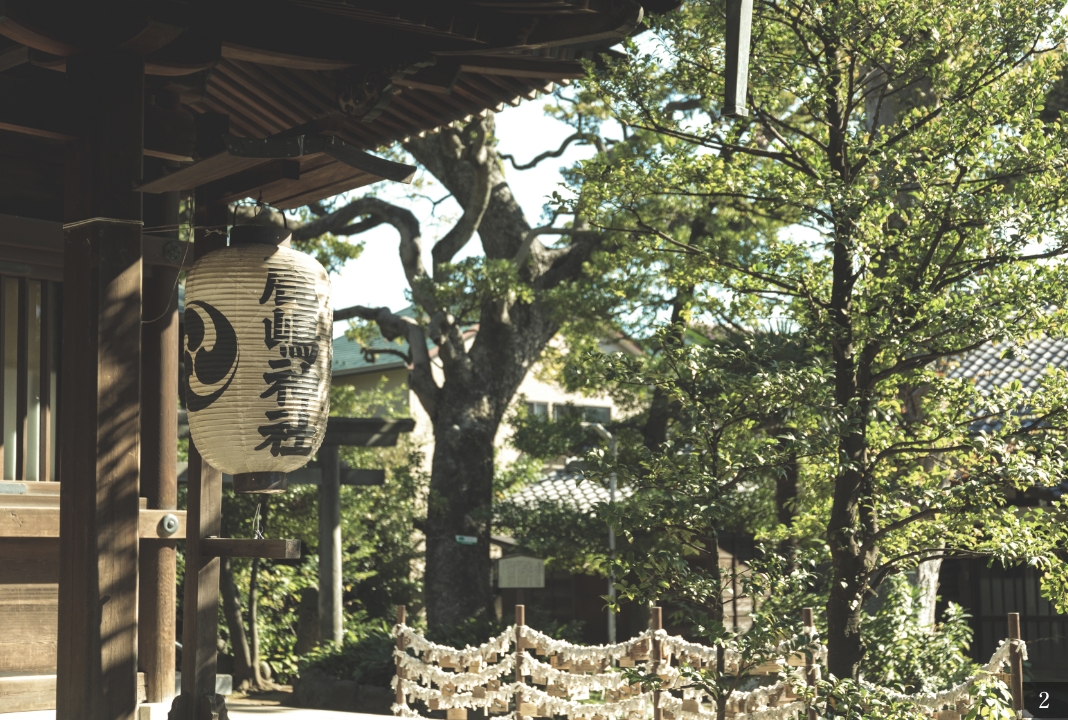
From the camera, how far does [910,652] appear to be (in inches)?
406

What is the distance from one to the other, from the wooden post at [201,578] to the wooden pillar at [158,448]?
1.04m

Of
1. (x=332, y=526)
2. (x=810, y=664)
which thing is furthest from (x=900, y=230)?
(x=332, y=526)

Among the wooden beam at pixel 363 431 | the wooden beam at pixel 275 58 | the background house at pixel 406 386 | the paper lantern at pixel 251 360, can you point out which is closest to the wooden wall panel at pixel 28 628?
the paper lantern at pixel 251 360

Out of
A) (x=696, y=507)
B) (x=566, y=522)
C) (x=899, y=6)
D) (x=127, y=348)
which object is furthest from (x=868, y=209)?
(x=566, y=522)

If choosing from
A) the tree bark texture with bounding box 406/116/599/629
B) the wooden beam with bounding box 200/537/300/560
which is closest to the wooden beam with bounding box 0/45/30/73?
the wooden beam with bounding box 200/537/300/560

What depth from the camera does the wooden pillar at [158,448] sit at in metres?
5.88

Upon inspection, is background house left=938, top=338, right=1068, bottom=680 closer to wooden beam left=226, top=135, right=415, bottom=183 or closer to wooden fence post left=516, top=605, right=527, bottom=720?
wooden fence post left=516, top=605, right=527, bottom=720

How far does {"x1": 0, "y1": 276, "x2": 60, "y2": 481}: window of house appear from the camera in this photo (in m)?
6.02

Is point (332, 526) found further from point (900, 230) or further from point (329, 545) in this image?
point (900, 230)

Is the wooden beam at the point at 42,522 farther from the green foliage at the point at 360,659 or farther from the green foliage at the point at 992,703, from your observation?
the green foliage at the point at 360,659

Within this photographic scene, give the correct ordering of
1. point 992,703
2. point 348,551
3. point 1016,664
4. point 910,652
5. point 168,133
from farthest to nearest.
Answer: point 348,551 < point 910,652 < point 1016,664 < point 992,703 < point 168,133

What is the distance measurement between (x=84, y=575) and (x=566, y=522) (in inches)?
443

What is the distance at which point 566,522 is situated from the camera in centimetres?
1507

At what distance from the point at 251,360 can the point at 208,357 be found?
8.2 inches
